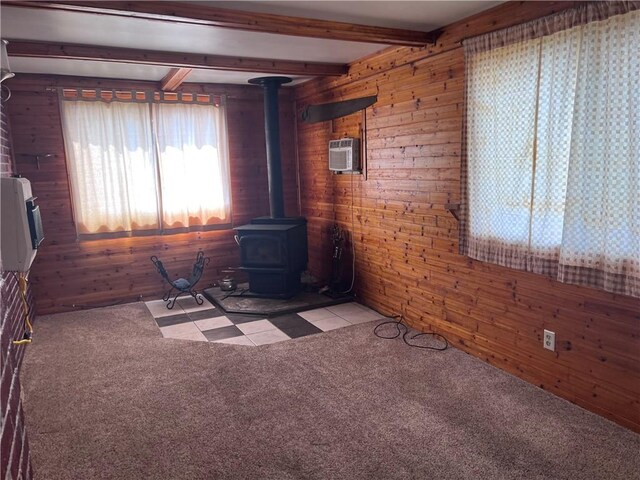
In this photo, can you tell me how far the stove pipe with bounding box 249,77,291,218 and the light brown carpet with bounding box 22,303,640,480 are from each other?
1.86 m

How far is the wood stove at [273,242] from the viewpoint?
4.70 metres

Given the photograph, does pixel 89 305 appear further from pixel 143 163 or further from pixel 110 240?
pixel 143 163

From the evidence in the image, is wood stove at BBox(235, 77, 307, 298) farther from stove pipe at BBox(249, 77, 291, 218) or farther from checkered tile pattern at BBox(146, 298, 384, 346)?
checkered tile pattern at BBox(146, 298, 384, 346)

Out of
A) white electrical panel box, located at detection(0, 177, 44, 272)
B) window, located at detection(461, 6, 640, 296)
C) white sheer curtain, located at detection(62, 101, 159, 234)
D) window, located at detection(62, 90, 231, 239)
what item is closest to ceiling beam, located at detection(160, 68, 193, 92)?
window, located at detection(62, 90, 231, 239)

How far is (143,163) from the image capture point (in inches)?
194

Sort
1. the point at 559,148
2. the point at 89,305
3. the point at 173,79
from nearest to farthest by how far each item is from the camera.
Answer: the point at 559,148
the point at 173,79
the point at 89,305

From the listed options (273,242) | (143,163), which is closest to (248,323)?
(273,242)

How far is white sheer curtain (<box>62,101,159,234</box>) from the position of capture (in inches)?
182

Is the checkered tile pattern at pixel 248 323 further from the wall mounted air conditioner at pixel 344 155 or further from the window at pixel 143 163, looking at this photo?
the wall mounted air conditioner at pixel 344 155

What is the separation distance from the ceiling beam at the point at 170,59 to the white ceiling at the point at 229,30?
3.4 inches

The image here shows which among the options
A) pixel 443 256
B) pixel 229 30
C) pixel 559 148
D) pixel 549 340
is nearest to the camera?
pixel 559 148

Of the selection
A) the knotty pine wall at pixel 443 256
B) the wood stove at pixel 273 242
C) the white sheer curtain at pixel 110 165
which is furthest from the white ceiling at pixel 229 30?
the wood stove at pixel 273 242

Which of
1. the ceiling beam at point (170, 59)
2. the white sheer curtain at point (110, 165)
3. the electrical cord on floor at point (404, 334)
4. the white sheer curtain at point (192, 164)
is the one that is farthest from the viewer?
the white sheer curtain at point (192, 164)

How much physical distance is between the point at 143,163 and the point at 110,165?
321mm
